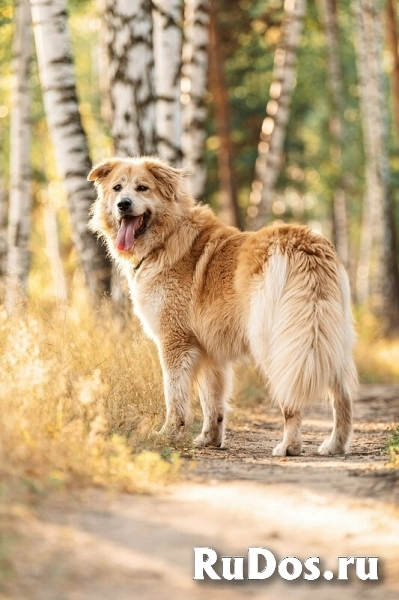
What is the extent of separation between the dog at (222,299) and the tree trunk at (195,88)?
6.19 meters

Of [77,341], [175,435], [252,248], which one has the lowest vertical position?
[175,435]

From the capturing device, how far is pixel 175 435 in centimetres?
686

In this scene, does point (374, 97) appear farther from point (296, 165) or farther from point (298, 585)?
point (298, 585)

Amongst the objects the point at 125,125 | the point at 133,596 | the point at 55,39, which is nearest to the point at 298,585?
the point at 133,596

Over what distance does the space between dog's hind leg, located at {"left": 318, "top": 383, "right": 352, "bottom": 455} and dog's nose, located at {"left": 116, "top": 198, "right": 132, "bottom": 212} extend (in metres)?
1.97

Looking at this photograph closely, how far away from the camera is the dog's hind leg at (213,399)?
738 cm

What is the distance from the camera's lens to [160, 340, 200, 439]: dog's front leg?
23.3 ft

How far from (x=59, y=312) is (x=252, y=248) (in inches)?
79.0

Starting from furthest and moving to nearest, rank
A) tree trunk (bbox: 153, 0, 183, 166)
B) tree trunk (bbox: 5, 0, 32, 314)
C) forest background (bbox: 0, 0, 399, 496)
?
tree trunk (bbox: 5, 0, 32, 314) < tree trunk (bbox: 153, 0, 183, 166) < forest background (bbox: 0, 0, 399, 496)

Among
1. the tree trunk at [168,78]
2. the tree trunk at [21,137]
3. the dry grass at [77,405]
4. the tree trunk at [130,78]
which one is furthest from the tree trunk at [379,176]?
the dry grass at [77,405]

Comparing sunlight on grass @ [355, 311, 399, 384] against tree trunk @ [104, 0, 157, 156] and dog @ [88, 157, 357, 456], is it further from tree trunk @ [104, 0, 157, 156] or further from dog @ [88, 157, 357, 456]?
dog @ [88, 157, 357, 456]

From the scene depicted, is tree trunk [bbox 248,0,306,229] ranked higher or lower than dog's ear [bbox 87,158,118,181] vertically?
higher

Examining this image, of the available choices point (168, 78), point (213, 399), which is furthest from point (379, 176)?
point (213, 399)

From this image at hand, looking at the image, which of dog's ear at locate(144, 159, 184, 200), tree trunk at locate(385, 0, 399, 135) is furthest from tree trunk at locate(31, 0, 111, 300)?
tree trunk at locate(385, 0, 399, 135)
